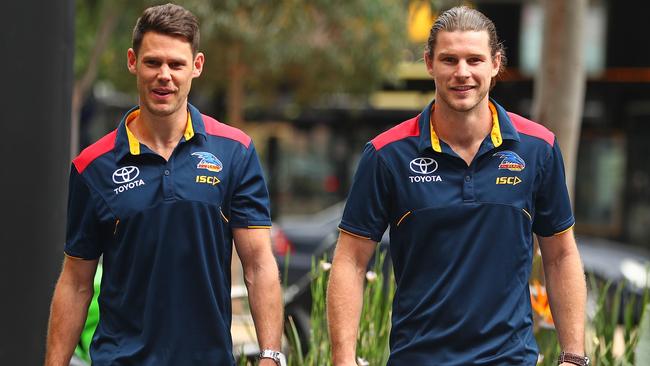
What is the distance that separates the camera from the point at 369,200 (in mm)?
3854

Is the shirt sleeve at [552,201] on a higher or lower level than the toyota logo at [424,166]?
lower

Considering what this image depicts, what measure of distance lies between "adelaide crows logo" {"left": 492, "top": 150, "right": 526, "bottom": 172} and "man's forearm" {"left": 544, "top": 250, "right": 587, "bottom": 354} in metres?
0.35

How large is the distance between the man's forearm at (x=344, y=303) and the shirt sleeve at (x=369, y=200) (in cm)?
12

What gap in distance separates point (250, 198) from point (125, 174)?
15.6 inches

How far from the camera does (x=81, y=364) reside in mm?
5590

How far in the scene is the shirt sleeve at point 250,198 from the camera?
382 centimetres

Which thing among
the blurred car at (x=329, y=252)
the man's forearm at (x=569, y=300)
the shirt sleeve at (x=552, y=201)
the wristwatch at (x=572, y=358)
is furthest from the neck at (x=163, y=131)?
the blurred car at (x=329, y=252)

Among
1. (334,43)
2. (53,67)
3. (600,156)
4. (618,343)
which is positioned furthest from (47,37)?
(600,156)

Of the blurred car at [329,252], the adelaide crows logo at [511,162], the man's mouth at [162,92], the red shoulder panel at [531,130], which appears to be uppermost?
the man's mouth at [162,92]

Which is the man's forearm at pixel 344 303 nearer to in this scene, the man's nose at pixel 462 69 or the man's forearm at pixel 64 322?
the man's nose at pixel 462 69

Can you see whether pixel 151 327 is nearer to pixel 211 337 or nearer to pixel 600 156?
pixel 211 337

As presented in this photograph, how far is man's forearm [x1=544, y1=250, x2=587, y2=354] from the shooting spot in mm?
3895

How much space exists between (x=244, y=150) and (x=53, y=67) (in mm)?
1015

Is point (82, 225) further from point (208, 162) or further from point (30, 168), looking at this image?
point (30, 168)
